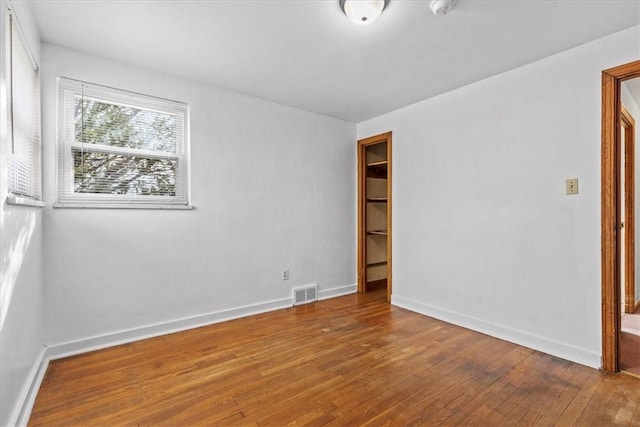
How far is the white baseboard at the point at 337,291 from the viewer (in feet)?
12.5

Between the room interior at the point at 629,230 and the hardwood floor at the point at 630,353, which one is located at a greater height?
the room interior at the point at 629,230

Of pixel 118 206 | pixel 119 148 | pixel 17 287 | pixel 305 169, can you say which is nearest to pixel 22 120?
pixel 119 148

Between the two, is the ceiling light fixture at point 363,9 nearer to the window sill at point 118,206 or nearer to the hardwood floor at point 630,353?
the window sill at point 118,206

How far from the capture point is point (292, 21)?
6.41 ft

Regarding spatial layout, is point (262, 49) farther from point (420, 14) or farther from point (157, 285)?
point (157, 285)

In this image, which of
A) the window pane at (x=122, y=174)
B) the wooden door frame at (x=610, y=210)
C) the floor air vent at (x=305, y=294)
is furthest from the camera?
the floor air vent at (x=305, y=294)

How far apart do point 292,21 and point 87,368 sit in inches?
110

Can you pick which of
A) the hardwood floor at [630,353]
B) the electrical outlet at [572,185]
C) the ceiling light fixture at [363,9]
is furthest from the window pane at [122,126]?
the hardwood floor at [630,353]

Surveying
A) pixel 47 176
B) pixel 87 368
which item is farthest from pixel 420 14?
pixel 87 368

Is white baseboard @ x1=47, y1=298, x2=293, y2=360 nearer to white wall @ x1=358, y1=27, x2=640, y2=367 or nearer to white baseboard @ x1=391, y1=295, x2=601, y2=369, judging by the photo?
white baseboard @ x1=391, y1=295, x2=601, y2=369

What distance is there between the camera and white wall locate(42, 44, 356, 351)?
7.62 ft

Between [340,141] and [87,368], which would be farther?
[340,141]

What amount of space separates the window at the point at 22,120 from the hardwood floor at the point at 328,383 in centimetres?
123

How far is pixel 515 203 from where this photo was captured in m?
2.56
